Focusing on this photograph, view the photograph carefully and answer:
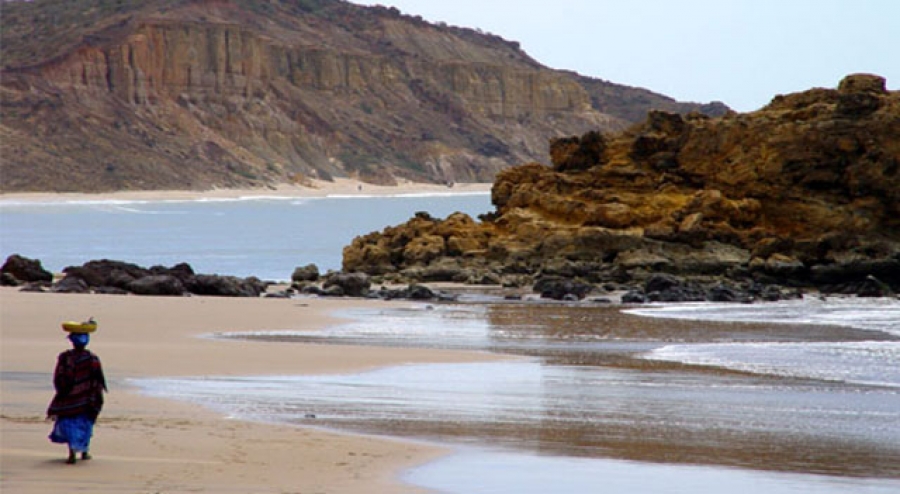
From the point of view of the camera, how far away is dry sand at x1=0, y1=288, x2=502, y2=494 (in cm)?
781

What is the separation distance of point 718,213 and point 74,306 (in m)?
14.8

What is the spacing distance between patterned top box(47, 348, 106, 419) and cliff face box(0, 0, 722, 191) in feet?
312

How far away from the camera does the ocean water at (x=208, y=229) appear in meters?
43.4

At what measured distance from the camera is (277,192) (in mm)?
113688

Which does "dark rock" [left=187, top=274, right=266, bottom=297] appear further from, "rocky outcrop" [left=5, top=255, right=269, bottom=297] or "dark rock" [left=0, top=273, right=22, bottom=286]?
"dark rock" [left=0, top=273, right=22, bottom=286]

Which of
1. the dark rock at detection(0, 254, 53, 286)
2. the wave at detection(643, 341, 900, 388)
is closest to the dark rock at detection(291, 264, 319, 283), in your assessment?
the dark rock at detection(0, 254, 53, 286)

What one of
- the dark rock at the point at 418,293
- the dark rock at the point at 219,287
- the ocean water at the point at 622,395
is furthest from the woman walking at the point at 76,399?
the dark rock at the point at 418,293

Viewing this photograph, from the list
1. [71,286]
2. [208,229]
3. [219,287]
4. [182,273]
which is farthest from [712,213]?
[208,229]

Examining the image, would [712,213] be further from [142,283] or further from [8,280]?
[8,280]

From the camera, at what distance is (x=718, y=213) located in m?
30.8

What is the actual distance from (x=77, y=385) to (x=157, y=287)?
1678 cm

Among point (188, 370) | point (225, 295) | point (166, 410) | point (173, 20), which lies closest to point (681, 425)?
point (166, 410)

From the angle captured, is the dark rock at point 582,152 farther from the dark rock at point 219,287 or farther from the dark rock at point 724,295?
the dark rock at point 219,287

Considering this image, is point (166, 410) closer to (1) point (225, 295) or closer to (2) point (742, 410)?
(2) point (742, 410)
